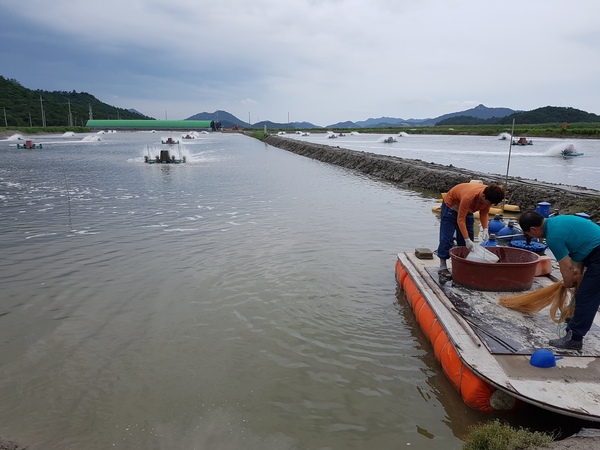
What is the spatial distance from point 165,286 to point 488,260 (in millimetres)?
5949

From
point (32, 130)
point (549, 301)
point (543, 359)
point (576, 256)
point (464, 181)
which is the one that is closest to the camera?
point (543, 359)

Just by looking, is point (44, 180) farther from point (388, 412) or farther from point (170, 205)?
point (388, 412)

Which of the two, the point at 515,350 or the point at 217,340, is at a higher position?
the point at 515,350

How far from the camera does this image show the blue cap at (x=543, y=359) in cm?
448

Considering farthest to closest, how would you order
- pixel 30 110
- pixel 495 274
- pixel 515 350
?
pixel 30 110
pixel 495 274
pixel 515 350

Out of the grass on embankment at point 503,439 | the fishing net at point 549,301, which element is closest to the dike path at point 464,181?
the fishing net at point 549,301

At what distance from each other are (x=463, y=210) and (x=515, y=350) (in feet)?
8.17

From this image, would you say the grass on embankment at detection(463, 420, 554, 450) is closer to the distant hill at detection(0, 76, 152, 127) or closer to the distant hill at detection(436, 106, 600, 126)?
the distant hill at detection(0, 76, 152, 127)

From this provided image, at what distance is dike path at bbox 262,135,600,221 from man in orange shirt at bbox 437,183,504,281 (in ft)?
26.6

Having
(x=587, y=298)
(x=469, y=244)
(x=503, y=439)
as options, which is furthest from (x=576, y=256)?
(x=503, y=439)

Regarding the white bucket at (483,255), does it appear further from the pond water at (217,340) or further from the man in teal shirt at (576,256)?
the man in teal shirt at (576,256)

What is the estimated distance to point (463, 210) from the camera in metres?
6.72

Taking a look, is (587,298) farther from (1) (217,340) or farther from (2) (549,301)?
(1) (217,340)

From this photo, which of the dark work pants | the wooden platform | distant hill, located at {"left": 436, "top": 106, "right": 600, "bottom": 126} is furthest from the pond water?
distant hill, located at {"left": 436, "top": 106, "right": 600, "bottom": 126}
